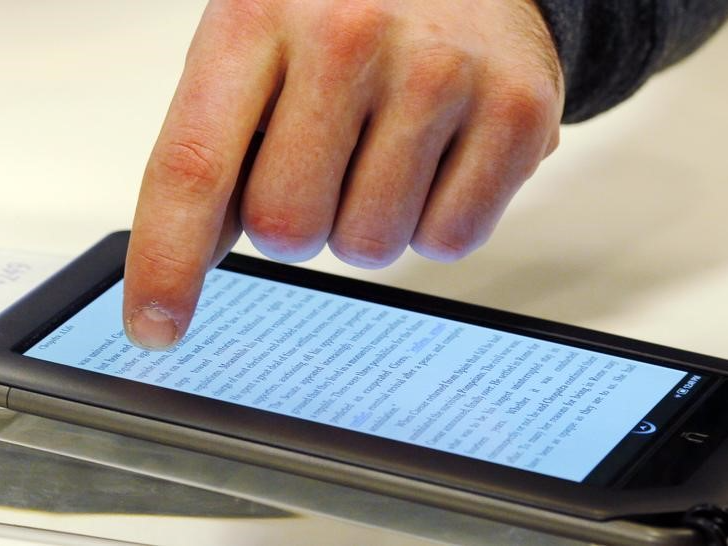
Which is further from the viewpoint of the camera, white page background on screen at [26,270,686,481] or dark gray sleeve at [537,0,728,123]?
dark gray sleeve at [537,0,728,123]

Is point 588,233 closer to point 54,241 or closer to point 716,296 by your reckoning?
point 716,296

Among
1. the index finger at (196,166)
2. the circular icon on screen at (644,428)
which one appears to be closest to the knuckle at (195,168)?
the index finger at (196,166)

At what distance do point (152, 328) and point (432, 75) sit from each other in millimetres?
99

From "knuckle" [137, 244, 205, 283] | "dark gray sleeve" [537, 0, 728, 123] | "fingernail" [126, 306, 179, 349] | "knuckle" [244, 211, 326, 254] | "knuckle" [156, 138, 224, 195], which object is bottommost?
"fingernail" [126, 306, 179, 349]

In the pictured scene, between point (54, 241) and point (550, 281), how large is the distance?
190mm

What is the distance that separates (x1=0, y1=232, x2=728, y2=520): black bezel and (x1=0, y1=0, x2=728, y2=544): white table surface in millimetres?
51

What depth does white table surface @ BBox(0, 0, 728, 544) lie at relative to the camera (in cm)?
43

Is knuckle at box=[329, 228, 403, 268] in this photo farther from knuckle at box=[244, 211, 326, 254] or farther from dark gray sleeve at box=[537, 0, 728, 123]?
dark gray sleeve at box=[537, 0, 728, 123]

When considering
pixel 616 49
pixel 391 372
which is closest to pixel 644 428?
pixel 391 372

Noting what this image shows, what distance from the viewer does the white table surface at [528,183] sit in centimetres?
43

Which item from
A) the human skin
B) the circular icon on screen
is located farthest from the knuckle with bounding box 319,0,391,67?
the circular icon on screen

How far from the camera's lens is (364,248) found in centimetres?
33

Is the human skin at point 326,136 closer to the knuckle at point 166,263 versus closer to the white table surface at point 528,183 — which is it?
the knuckle at point 166,263

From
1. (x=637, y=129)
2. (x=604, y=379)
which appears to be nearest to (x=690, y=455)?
(x=604, y=379)
